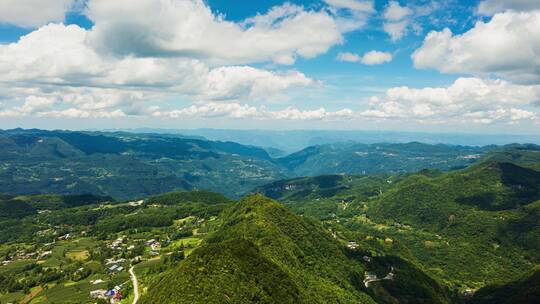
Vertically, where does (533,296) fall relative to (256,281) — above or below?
below

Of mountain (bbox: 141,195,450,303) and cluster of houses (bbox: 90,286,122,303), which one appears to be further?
cluster of houses (bbox: 90,286,122,303)

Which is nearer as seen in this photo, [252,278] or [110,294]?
[252,278]

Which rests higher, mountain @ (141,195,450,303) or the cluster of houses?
mountain @ (141,195,450,303)

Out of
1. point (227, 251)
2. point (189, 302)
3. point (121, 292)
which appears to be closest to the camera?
point (189, 302)

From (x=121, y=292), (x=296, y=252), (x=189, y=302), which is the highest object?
(x=189, y=302)

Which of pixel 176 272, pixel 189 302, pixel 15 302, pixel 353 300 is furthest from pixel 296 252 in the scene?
pixel 15 302

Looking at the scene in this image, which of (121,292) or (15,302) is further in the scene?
(15,302)

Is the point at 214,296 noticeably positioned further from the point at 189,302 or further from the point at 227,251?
the point at 227,251

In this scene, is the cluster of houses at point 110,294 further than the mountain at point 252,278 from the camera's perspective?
Yes

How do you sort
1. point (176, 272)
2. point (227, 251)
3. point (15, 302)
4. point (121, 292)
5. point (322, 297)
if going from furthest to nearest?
point (15, 302), point (121, 292), point (322, 297), point (227, 251), point (176, 272)

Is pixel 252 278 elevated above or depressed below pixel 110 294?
above

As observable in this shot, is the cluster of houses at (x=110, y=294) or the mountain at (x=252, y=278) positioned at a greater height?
the mountain at (x=252, y=278)
